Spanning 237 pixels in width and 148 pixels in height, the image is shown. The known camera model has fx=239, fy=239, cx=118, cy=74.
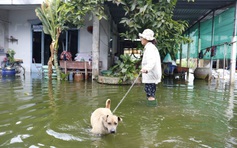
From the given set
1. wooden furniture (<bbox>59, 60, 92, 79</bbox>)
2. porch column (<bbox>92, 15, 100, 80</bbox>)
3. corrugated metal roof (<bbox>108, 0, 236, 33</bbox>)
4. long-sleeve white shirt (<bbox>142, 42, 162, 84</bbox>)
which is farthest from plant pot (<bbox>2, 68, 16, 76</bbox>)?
long-sleeve white shirt (<bbox>142, 42, 162, 84</bbox>)

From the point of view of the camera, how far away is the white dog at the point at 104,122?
3361 mm

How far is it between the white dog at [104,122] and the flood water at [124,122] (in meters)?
0.11

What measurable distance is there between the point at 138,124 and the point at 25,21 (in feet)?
37.5

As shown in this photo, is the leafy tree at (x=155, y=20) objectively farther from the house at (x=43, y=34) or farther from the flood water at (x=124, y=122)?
the flood water at (x=124, y=122)

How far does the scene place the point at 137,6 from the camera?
9.22 meters

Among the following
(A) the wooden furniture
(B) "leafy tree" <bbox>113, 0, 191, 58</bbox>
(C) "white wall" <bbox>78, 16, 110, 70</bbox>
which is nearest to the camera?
(B) "leafy tree" <bbox>113, 0, 191, 58</bbox>

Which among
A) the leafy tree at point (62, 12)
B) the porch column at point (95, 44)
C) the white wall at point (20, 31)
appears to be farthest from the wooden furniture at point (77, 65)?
the white wall at point (20, 31)

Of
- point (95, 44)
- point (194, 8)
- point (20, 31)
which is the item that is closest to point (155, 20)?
point (95, 44)

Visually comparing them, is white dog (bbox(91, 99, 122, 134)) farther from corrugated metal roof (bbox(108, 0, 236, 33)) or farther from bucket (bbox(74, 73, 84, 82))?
corrugated metal roof (bbox(108, 0, 236, 33))

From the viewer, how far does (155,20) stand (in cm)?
913

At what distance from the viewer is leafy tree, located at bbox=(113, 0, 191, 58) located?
29.2 ft

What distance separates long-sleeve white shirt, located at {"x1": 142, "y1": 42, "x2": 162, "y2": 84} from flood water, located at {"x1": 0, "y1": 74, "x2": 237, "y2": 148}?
69 centimetres

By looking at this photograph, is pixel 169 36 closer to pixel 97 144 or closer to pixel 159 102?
pixel 159 102

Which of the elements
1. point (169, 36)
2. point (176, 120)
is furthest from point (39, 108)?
point (169, 36)
